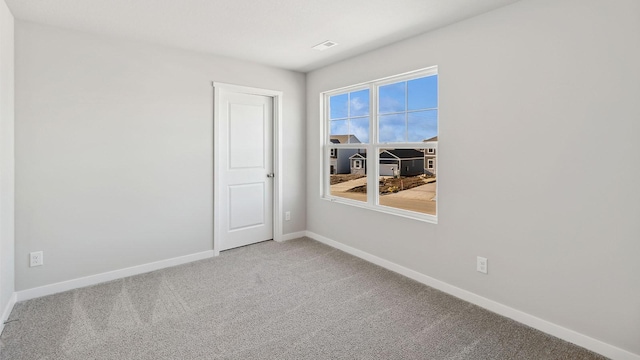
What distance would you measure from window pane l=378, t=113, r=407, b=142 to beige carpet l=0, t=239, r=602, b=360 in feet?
4.67

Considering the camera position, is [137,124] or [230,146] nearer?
[137,124]

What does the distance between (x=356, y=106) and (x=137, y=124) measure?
94.6 inches

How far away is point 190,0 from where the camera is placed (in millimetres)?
2355

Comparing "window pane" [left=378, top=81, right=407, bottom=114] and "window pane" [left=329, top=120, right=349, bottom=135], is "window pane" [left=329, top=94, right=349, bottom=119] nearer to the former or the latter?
"window pane" [left=329, top=120, right=349, bottom=135]

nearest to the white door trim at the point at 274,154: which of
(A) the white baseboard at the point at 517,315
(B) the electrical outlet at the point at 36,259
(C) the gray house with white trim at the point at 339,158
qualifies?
(C) the gray house with white trim at the point at 339,158

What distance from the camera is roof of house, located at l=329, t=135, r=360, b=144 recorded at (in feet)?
13.1

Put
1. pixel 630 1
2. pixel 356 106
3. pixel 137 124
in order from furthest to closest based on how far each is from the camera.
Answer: pixel 356 106
pixel 137 124
pixel 630 1

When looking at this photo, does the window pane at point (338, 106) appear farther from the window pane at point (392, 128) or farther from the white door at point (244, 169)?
the white door at point (244, 169)

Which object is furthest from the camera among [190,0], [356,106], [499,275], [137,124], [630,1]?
[356,106]

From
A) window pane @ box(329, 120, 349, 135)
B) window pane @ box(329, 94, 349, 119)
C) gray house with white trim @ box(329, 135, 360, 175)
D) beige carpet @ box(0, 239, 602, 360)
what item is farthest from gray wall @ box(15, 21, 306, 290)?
gray house with white trim @ box(329, 135, 360, 175)

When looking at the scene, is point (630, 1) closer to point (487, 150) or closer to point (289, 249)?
point (487, 150)

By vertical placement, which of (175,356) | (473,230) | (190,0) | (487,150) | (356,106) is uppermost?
(190,0)

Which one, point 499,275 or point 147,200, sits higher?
point 147,200

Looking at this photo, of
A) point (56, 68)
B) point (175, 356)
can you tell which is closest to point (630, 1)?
point (175, 356)
